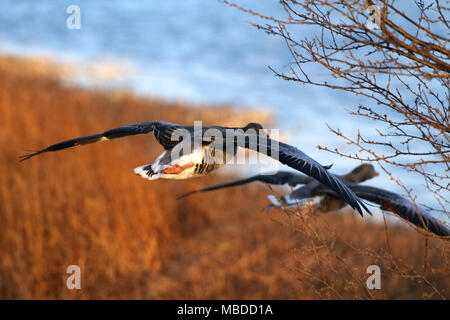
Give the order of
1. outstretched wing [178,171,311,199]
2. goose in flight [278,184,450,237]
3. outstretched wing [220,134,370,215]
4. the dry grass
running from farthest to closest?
1. the dry grass
2. outstretched wing [178,171,311,199]
3. goose in flight [278,184,450,237]
4. outstretched wing [220,134,370,215]

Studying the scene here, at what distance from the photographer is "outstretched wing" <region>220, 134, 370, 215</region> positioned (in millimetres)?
1337

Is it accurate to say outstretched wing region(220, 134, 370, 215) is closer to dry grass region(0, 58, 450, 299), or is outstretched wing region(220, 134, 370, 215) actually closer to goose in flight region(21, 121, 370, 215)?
goose in flight region(21, 121, 370, 215)

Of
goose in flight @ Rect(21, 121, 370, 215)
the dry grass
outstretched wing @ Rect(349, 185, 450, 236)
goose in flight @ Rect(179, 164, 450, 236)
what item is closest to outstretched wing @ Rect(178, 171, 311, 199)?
goose in flight @ Rect(179, 164, 450, 236)

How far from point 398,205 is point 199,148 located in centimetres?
89

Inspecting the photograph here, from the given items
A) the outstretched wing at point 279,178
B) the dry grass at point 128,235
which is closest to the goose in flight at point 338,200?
the outstretched wing at point 279,178

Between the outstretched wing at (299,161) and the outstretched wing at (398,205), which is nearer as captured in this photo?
the outstretched wing at (299,161)

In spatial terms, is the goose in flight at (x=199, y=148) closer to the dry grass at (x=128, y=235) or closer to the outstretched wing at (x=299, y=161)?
the outstretched wing at (x=299, y=161)

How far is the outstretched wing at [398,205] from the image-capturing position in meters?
1.88

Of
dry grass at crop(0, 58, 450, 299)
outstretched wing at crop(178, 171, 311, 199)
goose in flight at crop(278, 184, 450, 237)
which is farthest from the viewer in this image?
dry grass at crop(0, 58, 450, 299)

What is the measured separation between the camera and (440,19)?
1527 mm

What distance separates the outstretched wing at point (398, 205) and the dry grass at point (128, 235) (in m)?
1.90

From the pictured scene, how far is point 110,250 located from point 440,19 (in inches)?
144
